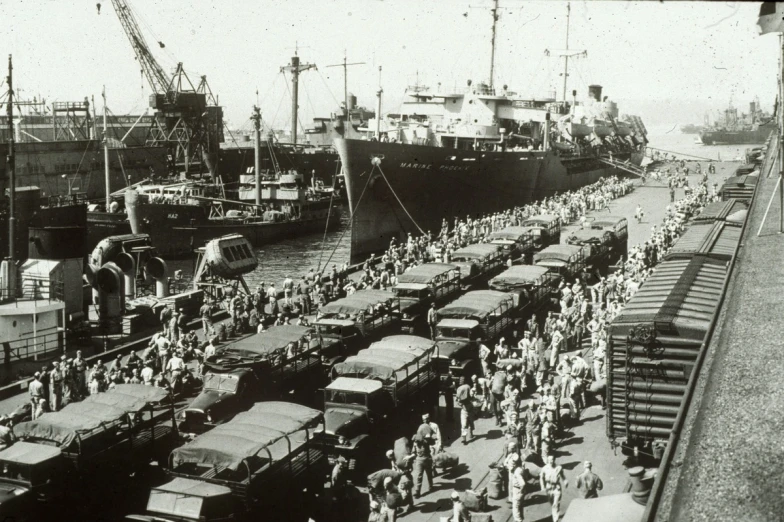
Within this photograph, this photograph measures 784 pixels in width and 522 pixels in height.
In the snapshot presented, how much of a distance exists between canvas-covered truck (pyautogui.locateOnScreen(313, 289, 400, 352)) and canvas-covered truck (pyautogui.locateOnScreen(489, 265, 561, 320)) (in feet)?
12.8

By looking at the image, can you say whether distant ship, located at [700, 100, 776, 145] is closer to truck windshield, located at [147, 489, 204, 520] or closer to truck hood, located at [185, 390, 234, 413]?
truck hood, located at [185, 390, 234, 413]

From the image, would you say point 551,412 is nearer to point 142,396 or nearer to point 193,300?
point 142,396

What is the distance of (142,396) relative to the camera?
13562mm

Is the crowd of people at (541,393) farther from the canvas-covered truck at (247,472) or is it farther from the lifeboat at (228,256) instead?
the lifeboat at (228,256)

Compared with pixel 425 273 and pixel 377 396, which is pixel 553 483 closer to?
pixel 377 396

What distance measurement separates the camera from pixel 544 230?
33969 millimetres

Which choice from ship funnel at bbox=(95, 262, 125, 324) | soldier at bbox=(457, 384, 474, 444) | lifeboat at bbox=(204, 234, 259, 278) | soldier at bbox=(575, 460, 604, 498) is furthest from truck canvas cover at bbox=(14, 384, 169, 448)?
lifeboat at bbox=(204, 234, 259, 278)

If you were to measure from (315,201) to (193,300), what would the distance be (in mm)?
35205

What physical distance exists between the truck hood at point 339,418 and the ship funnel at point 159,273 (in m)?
15.4

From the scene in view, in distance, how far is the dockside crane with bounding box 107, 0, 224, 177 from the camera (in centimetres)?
7081

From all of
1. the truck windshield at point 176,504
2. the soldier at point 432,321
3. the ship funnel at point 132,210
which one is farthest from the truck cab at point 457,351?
the ship funnel at point 132,210

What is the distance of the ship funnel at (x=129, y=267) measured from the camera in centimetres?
2850

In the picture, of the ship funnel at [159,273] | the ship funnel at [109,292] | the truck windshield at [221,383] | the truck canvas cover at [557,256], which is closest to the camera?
the truck windshield at [221,383]

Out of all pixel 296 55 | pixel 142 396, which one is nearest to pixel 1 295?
pixel 142 396
